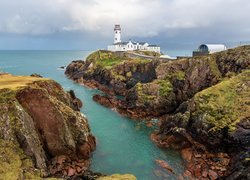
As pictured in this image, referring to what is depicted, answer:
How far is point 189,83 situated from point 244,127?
96.5 feet

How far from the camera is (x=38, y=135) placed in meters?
39.7

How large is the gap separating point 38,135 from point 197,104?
2990 centimetres

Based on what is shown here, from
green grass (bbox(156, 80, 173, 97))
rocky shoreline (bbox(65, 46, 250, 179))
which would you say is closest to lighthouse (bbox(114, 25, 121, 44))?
rocky shoreline (bbox(65, 46, 250, 179))

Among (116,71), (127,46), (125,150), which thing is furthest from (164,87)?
(127,46)

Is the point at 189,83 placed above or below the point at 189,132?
above

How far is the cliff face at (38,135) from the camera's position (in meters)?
33.0

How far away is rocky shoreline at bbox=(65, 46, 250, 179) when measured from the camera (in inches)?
1668

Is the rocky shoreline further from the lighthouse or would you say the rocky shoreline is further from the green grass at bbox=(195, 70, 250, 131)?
the lighthouse

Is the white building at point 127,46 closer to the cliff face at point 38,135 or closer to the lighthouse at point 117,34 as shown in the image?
the lighthouse at point 117,34

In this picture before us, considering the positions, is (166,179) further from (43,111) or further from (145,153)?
(43,111)

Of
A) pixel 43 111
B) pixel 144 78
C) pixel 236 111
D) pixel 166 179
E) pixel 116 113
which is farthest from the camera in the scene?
pixel 144 78

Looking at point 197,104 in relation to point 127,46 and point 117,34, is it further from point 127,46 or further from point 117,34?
point 117,34

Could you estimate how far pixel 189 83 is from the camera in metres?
72.4

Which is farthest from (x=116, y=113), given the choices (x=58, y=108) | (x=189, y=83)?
(x=58, y=108)
